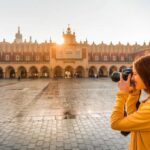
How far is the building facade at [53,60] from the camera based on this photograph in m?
62.2

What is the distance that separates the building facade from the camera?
204ft

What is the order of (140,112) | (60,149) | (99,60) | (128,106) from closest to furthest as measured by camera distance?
1. (140,112)
2. (128,106)
3. (60,149)
4. (99,60)

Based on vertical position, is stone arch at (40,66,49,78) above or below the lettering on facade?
below

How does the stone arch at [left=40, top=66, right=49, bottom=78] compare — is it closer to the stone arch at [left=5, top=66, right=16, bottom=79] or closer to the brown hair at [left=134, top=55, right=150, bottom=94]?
the stone arch at [left=5, top=66, right=16, bottom=79]

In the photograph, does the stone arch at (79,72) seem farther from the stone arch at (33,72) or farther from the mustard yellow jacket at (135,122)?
the mustard yellow jacket at (135,122)

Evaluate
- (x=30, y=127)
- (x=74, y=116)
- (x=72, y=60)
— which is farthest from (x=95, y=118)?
(x=72, y=60)

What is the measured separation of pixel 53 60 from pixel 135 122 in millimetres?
61229

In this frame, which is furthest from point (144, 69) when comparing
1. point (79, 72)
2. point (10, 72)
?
point (10, 72)

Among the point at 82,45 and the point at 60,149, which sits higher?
the point at 82,45

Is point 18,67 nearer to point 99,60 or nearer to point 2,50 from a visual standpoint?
point 2,50

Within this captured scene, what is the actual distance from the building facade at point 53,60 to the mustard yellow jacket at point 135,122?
60112 millimetres

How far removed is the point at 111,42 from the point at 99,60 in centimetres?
692

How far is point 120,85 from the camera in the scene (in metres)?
2.21

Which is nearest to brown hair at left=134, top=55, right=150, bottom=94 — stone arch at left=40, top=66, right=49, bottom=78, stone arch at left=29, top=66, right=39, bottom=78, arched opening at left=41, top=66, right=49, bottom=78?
stone arch at left=40, top=66, right=49, bottom=78
